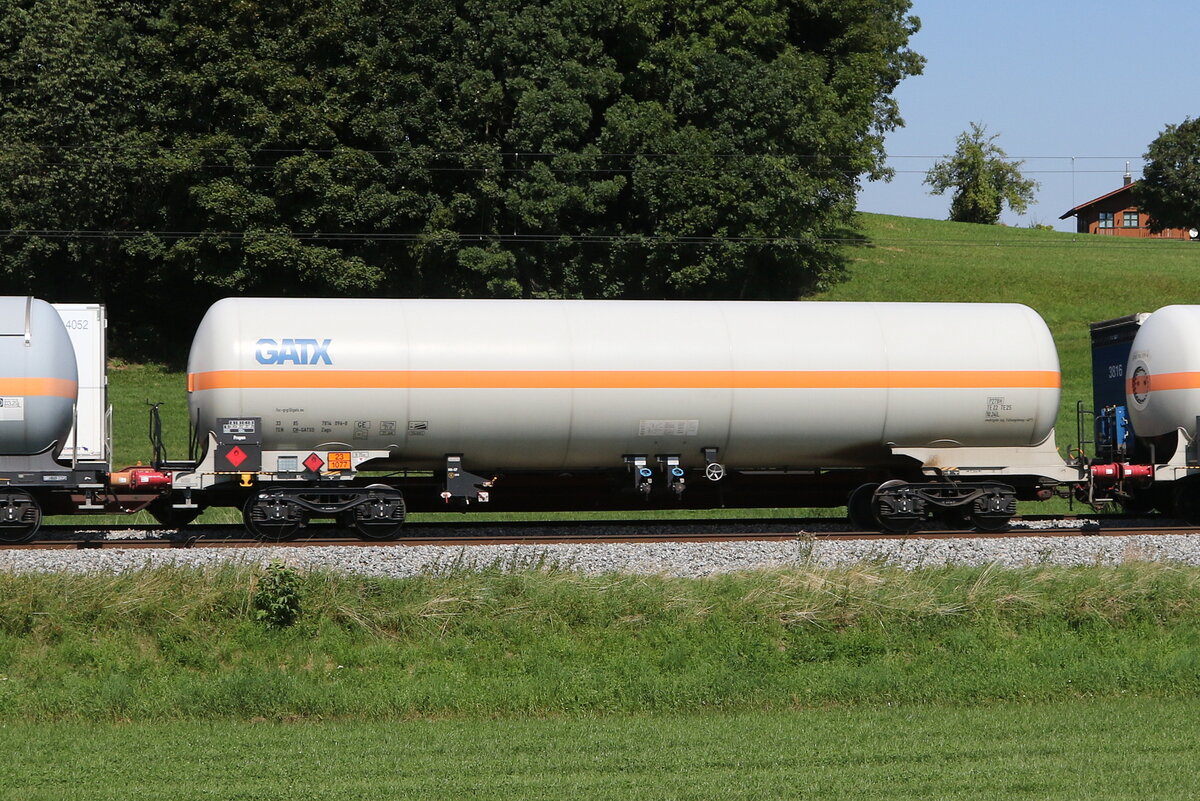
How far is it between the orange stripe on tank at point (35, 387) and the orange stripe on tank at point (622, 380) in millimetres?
1754

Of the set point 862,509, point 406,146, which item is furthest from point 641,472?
point 406,146

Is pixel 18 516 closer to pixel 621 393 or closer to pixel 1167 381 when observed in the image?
pixel 621 393

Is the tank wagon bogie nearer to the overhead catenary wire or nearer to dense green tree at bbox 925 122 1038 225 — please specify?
the overhead catenary wire

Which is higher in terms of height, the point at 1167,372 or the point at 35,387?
the point at 1167,372

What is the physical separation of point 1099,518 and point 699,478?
6.72m

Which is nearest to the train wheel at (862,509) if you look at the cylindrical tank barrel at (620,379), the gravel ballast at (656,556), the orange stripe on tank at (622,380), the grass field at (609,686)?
the cylindrical tank barrel at (620,379)

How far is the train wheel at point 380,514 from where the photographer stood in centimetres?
1800

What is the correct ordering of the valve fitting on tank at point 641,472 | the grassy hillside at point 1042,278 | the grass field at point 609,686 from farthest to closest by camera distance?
the grassy hillside at point 1042,278
the valve fitting on tank at point 641,472
the grass field at point 609,686

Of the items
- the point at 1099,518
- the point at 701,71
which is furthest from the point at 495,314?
the point at 701,71

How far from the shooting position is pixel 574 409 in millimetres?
17781

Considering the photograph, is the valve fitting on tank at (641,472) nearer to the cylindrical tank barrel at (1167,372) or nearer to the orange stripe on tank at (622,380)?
the orange stripe on tank at (622,380)

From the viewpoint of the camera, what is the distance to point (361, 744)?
33.7 ft

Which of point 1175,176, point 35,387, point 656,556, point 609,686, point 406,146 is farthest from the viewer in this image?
point 1175,176

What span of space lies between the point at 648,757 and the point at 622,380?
28.3 ft
